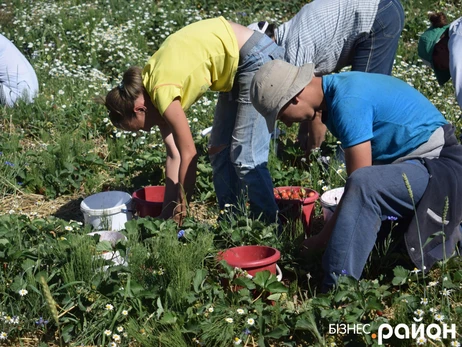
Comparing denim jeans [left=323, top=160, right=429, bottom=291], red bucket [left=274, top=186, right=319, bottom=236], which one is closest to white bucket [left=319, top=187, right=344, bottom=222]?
red bucket [left=274, top=186, right=319, bottom=236]

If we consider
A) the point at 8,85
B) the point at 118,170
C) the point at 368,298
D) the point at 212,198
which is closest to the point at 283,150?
the point at 212,198

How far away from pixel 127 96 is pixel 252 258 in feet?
3.54

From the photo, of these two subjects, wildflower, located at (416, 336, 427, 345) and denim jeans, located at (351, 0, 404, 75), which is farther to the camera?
denim jeans, located at (351, 0, 404, 75)

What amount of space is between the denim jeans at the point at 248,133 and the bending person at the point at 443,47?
880 millimetres

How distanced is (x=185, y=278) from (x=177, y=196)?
106cm

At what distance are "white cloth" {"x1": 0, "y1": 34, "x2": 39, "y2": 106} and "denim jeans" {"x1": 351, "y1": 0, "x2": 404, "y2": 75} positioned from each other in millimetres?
2997

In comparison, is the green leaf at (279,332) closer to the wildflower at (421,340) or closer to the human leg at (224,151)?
the wildflower at (421,340)

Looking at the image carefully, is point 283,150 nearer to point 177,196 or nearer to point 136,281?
point 177,196

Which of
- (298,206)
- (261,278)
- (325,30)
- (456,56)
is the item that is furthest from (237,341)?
(325,30)

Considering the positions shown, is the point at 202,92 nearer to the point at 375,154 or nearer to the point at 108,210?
the point at 108,210

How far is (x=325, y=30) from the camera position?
170 inches

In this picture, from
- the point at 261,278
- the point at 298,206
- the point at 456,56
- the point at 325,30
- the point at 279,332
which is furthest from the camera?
the point at 325,30

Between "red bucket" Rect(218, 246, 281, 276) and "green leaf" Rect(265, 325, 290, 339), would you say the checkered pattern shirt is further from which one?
"green leaf" Rect(265, 325, 290, 339)

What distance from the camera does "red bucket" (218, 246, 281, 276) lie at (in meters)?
3.18
